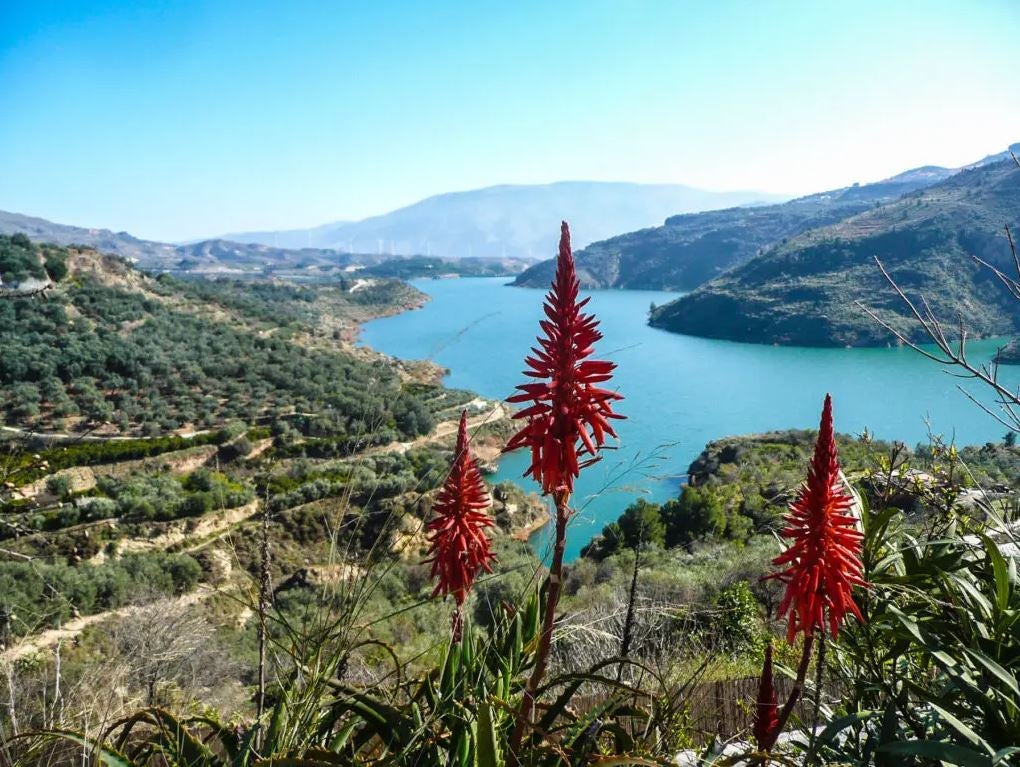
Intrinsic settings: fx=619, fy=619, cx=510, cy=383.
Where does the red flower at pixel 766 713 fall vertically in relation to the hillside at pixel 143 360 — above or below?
above

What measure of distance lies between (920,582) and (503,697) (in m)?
1.65

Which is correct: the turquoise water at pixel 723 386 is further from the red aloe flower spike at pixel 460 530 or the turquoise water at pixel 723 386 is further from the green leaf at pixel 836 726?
the green leaf at pixel 836 726

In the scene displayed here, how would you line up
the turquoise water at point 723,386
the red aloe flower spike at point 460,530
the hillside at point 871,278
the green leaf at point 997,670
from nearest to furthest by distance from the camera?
the green leaf at point 997,670 → the red aloe flower spike at point 460,530 → the turquoise water at point 723,386 → the hillside at point 871,278

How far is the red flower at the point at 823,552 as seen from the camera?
2076 millimetres

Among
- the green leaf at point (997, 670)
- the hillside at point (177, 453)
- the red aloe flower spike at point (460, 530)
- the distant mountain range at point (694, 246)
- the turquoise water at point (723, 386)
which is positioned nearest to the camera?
the green leaf at point (997, 670)

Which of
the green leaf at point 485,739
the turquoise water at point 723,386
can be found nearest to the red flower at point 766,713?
the green leaf at point 485,739

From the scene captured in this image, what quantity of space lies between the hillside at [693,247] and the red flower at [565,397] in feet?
366

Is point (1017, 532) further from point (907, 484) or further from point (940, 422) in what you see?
point (940, 422)

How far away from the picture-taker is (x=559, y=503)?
1679 mm

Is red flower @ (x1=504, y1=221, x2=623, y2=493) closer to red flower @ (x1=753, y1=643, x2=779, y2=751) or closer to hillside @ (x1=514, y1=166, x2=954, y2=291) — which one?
red flower @ (x1=753, y1=643, x2=779, y2=751)

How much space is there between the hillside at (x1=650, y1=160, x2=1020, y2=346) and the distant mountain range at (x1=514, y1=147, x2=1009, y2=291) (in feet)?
107

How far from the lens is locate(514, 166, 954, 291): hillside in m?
118

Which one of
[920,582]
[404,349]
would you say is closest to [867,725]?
[920,582]

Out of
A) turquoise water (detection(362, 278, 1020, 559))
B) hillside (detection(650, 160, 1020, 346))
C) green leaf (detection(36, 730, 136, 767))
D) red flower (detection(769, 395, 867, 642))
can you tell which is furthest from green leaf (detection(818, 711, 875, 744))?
hillside (detection(650, 160, 1020, 346))
